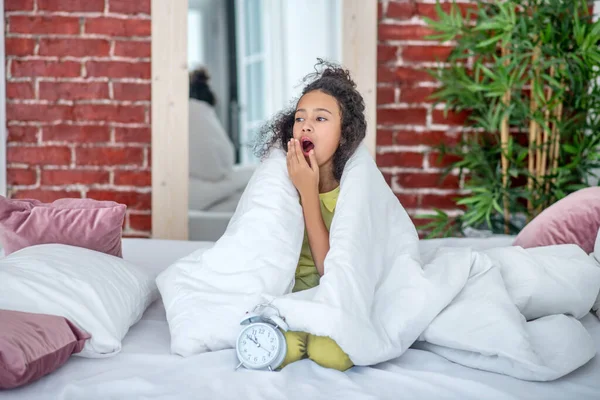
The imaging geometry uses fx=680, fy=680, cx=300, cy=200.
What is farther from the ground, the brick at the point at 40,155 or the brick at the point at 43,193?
the brick at the point at 40,155

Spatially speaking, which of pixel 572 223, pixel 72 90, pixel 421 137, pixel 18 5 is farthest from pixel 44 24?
pixel 572 223

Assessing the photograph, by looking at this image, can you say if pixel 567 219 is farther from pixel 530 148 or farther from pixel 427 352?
pixel 530 148

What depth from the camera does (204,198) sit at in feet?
10.7

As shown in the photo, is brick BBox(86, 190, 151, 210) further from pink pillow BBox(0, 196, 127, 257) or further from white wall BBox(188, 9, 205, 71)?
pink pillow BBox(0, 196, 127, 257)

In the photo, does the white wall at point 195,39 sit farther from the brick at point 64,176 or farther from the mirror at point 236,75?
the brick at point 64,176

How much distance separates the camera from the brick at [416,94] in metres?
3.07

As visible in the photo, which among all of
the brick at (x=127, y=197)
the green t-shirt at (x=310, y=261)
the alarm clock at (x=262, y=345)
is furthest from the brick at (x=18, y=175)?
the alarm clock at (x=262, y=345)

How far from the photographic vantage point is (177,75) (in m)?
3.01

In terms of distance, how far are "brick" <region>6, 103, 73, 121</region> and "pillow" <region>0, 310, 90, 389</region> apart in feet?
6.38

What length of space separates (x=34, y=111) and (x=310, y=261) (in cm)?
185

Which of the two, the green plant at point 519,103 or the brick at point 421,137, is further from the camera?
the brick at point 421,137

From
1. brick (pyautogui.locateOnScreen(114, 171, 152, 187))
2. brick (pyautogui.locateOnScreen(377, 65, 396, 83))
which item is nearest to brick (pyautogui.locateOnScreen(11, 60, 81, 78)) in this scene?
brick (pyautogui.locateOnScreen(114, 171, 152, 187))

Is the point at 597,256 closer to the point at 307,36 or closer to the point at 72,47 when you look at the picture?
the point at 307,36

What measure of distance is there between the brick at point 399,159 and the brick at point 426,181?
6 cm
